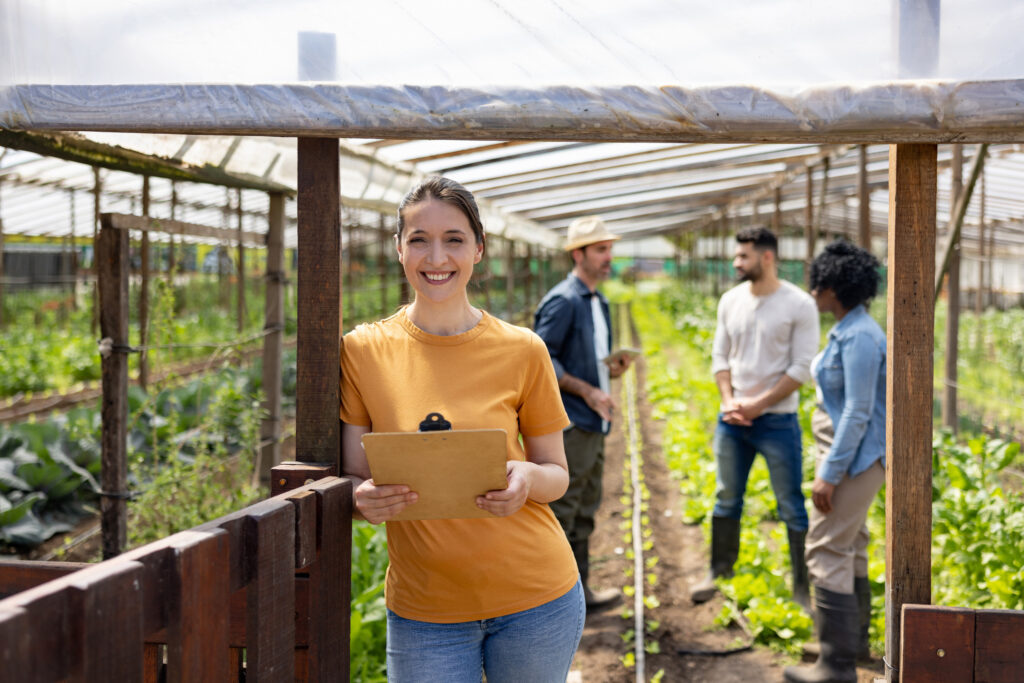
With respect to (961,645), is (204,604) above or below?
above

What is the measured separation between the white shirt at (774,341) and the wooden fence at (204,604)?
2.89 metres

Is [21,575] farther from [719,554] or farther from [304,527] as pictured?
[719,554]

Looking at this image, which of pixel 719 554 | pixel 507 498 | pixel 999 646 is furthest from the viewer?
pixel 719 554

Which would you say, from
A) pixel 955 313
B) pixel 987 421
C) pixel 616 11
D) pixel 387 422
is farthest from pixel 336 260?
pixel 987 421

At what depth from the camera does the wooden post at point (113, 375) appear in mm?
3555

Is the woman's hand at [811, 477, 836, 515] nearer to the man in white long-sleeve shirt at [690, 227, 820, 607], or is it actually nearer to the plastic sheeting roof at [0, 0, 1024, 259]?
the man in white long-sleeve shirt at [690, 227, 820, 607]

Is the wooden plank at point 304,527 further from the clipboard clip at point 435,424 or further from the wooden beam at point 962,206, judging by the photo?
the wooden beam at point 962,206

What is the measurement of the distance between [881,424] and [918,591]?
4.72 ft

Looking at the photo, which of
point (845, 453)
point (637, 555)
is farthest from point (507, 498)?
point (637, 555)

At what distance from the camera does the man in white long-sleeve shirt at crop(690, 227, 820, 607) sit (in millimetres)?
4402

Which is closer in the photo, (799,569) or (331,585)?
(331,585)

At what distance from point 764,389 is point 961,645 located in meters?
2.56

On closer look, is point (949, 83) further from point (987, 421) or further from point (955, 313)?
point (987, 421)

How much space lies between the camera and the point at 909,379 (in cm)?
221
